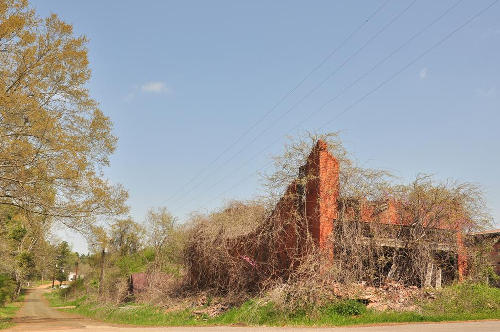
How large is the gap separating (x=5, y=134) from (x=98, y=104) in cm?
507

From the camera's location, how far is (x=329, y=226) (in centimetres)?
1584

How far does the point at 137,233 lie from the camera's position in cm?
4131

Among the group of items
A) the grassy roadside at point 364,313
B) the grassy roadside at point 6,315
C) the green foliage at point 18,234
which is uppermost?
the green foliage at point 18,234

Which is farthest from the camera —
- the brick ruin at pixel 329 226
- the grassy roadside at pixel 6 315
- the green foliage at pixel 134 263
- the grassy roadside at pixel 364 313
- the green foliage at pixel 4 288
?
the green foliage at pixel 4 288

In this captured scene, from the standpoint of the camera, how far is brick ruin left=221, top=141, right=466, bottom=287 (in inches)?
623

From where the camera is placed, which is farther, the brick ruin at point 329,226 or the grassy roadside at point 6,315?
the grassy roadside at point 6,315

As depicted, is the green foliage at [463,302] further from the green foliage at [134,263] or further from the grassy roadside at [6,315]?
the green foliage at [134,263]

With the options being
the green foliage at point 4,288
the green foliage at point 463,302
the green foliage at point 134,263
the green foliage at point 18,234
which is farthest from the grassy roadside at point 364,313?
the green foliage at point 18,234

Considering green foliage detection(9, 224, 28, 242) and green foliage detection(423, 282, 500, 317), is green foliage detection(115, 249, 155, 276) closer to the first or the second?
green foliage detection(9, 224, 28, 242)

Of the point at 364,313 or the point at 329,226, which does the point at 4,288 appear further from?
the point at 364,313

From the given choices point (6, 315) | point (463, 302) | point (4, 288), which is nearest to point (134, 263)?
point (6, 315)

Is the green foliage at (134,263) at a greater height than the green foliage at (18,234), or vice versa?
the green foliage at (18,234)

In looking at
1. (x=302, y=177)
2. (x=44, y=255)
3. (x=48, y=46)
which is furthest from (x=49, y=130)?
(x=44, y=255)

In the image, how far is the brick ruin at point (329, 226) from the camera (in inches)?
623
